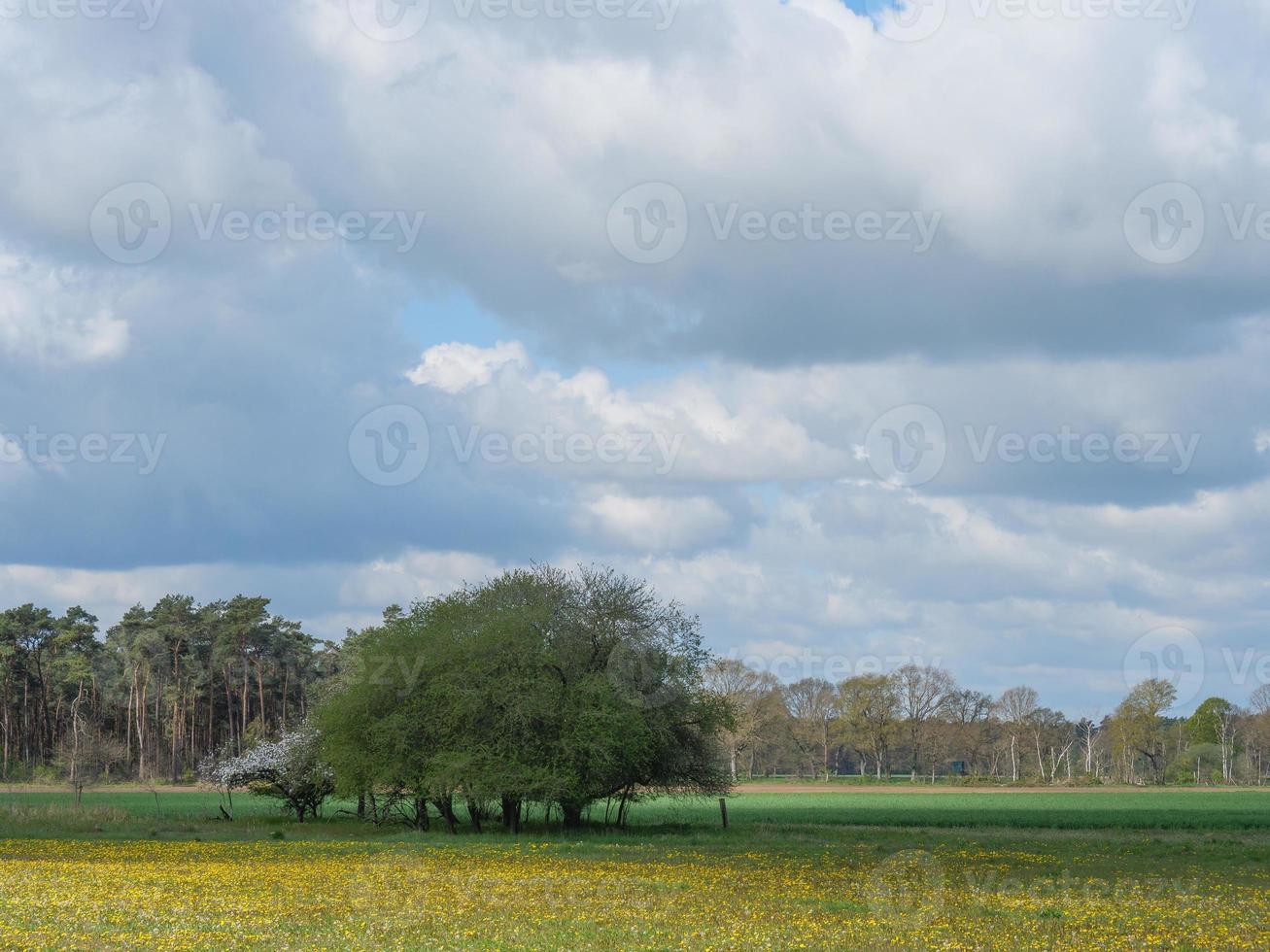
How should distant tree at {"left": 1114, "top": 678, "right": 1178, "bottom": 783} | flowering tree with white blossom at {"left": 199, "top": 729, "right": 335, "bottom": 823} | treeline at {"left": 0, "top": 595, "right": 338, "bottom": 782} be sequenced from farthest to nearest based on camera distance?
1. distant tree at {"left": 1114, "top": 678, "right": 1178, "bottom": 783}
2. treeline at {"left": 0, "top": 595, "right": 338, "bottom": 782}
3. flowering tree with white blossom at {"left": 199, "top": 729, "right": 335, "bottom": 823}

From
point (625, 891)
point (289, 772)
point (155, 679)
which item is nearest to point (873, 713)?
point (155, 679)

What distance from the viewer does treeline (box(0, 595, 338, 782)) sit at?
14212 cm

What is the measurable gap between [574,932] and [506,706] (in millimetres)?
28432

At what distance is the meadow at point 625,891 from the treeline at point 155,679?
99955mm

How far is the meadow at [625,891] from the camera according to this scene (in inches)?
785

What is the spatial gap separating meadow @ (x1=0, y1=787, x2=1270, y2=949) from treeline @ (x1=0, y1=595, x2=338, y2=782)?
100.0 m

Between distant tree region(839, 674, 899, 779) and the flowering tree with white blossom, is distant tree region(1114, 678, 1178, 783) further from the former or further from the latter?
the flowering tree with white blossom

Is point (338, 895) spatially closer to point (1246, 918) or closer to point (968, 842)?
point (1246, 918)

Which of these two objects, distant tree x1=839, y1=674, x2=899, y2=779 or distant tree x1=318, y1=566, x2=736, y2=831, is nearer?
distant tree x1=318, y1=566, x2=736, y2=831

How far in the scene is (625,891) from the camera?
26609 millimetres

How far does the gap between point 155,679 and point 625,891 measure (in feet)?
442

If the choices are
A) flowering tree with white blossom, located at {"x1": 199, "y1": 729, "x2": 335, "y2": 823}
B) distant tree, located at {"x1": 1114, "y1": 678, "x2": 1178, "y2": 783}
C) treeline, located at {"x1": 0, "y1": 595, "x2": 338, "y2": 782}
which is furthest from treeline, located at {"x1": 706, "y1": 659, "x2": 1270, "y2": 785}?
flowering tree with white blossom, located at {"x1": 199, "y1": 729, "x2": 335, "y2": 823}

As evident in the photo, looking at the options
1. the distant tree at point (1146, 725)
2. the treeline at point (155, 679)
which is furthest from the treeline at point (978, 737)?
the treeline at point (155, 679)

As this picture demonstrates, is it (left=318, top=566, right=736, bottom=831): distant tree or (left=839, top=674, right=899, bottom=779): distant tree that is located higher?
(left=318, top=566, right=736, bottom=831): distant tree
